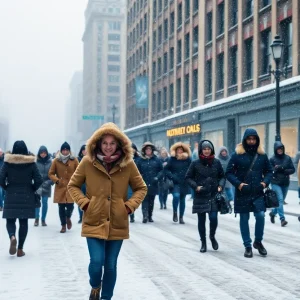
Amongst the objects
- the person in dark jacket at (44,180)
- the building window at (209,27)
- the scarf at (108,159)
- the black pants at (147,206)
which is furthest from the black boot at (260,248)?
the building window at (209,27)

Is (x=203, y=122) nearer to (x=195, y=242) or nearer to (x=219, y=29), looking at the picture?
(x=219, y=29)

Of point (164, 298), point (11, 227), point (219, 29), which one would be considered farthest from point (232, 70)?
point (164, 298)

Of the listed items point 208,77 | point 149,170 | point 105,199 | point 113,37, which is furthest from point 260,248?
point 113,37

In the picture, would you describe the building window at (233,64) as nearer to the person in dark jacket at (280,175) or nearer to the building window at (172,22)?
the building window at (172,22)

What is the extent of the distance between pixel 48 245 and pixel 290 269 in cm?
421

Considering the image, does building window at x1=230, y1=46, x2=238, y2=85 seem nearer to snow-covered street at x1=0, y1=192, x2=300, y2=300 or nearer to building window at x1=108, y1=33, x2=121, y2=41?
snow-covered street at x1=0, y1=192, x2=300, y2=300

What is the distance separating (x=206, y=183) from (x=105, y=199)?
3869 mm

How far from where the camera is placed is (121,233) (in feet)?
16.2

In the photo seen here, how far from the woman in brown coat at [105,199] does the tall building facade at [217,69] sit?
17.7 m

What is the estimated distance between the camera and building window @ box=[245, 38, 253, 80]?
2730 cm

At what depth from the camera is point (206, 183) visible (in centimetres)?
854

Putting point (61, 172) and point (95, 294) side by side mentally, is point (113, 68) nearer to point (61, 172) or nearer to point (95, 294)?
point (61, 172)

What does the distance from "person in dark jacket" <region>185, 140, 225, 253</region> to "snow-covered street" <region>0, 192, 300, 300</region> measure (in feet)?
2.03

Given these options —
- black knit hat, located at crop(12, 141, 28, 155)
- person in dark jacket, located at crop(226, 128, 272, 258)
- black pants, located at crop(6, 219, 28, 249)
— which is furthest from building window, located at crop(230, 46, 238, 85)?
black pants, located at crop(6, 219, 28, 249)
